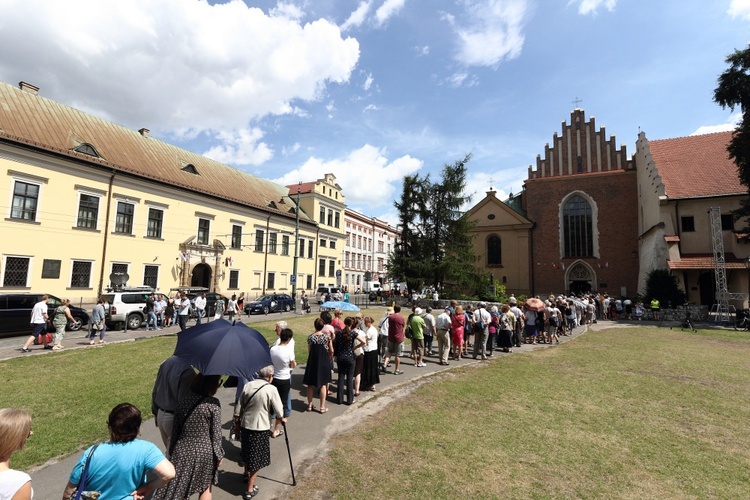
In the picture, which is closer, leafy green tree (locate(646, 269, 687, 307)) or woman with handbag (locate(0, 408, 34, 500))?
woman with handbag (locate(0, 408, 34, 500))

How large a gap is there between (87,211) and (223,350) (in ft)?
86.5

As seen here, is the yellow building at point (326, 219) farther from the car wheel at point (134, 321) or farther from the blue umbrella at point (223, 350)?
the blue umbrella at point (223, 350)

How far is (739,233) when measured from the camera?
25.6m

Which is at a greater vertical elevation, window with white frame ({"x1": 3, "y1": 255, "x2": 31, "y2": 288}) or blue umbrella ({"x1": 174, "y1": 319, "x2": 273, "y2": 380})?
window with white frame ({"x1": 3, "y1": 255, "x2": 31, "y2": 288})

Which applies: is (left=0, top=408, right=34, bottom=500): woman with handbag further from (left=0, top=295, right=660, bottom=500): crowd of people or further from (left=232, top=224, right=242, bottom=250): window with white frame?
(left=232, top=224, right=242, bottom=250): window with white frame

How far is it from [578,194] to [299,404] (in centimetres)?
3730

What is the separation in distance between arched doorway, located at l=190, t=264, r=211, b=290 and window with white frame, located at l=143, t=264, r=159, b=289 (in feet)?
12.1

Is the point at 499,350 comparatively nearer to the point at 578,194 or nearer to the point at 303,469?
the point at 303,469

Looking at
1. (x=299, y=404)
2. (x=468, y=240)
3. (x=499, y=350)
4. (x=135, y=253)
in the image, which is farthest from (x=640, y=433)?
(x=135, y=253)

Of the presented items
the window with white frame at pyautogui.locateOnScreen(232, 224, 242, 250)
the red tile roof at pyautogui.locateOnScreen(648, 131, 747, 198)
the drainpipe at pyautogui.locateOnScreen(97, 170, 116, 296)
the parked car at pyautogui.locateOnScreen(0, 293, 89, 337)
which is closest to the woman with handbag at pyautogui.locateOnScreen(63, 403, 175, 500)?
the parked car at pyautogui.locateOnScreen(0, 293, 89, 337)

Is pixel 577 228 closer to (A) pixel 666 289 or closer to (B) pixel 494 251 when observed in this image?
(B) pixel 494 251

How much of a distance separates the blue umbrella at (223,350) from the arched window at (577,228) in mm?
38250

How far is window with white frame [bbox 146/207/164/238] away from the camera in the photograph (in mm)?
26875

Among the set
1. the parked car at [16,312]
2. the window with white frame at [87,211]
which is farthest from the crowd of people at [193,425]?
the window with white frame at [87,211]
